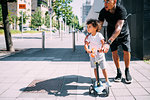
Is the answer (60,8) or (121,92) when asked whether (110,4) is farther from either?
(60,8)

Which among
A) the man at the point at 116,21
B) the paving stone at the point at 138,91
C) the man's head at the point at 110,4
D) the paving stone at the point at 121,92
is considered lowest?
the paving stone at the point at 121,92

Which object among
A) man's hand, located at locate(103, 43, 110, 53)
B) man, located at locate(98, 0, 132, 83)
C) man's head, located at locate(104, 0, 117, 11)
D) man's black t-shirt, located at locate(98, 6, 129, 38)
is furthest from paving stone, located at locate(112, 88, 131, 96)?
man's head, located at locate(104, 0, 117, 11)

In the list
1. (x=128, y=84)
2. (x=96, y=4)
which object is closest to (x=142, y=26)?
(x=128, y=84)

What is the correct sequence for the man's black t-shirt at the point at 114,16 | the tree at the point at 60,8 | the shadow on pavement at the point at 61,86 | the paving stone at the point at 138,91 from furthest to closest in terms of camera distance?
the tree at the point at 60,8 < the man's black t-shirt at the point at 114,16 < the shadow on pavement at the point at 61,86 < the paving stone at the point at 138,91

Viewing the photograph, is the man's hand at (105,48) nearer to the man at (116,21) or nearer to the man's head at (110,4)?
the man at (116,21)

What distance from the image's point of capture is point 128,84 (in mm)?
3969

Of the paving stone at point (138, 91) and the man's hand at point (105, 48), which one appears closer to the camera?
the man's hand at point (105, 48)

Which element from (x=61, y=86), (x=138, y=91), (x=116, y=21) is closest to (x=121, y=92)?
(x=138, y=91)

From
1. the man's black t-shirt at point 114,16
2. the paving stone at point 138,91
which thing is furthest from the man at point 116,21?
the paving stone at point 138,91

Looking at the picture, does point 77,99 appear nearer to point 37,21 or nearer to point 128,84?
point 128,84

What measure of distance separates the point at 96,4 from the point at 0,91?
15398 mm

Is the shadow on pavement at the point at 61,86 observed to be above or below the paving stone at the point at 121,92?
below

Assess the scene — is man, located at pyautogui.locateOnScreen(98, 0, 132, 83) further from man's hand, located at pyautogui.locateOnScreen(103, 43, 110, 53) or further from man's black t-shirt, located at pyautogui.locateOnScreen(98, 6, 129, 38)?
man's hand, located at pyautogui.locateOnScreen(103, 43, 110, 53)

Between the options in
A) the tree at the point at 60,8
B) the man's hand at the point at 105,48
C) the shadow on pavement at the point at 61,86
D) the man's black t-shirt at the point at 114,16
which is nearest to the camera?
the man's hand at the point at 105,48
